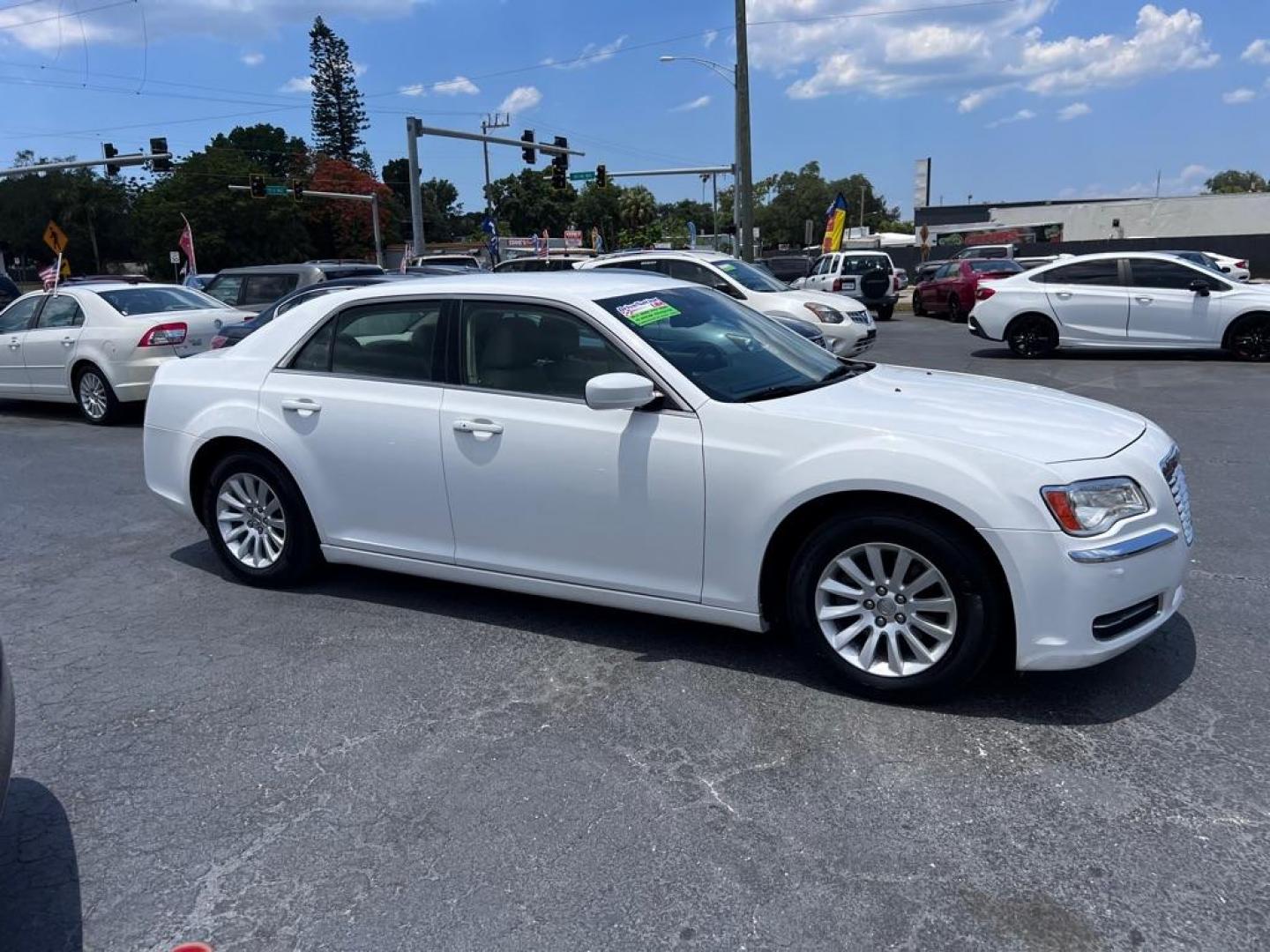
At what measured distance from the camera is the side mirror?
394 cm

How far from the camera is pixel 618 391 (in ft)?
12.9

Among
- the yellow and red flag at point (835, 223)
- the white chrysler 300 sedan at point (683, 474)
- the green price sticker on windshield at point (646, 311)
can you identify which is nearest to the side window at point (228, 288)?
the white chrysler 300 sedan at point (683, 474)

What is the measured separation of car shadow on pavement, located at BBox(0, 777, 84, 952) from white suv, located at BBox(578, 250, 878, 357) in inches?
387

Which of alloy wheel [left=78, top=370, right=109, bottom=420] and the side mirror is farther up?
the side mirror

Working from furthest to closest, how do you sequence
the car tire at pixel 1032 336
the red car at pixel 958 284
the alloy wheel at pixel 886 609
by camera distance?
the red car at pixel 958 284, the car tire at pixel 1032 336, the alloy wheel at pixel 886 609

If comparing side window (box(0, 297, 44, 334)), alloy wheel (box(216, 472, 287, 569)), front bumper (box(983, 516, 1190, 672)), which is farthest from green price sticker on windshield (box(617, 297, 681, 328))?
side window (box(0, 297, 44, 334))

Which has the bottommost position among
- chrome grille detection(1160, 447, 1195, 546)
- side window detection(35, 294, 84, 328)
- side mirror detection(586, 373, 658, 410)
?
chrome grille detection(1160, 447, 1195, 546)

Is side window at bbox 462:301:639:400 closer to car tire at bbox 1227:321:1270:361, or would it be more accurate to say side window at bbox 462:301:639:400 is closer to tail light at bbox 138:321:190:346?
tail light at bbox 138:321:190:346

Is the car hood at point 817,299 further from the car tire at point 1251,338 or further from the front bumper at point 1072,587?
the front bumper at point 1072,587

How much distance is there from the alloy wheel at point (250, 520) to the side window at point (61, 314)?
7.37 meters

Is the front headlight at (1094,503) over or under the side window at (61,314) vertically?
under

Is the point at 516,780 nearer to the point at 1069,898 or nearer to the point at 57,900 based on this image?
the point at 57,900

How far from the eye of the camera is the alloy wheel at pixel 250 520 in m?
5.24

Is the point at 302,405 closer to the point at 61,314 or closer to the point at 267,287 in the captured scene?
the point at 61,314
